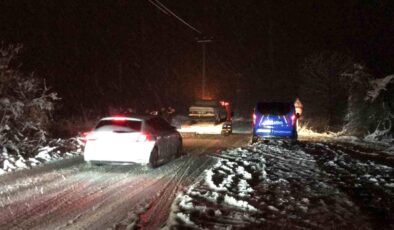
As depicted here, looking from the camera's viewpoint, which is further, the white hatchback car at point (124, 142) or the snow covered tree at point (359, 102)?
the snow covered tree at point (359, 102)

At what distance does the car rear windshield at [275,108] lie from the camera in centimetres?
2331

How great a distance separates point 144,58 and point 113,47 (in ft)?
31.7

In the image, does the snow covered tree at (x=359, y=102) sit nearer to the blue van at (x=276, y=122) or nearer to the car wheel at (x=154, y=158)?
the blue van at (x=276, y=122)

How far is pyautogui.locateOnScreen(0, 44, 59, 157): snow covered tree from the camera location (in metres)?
18.3

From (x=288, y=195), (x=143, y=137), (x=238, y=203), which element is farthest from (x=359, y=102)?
(x=238, y=203)

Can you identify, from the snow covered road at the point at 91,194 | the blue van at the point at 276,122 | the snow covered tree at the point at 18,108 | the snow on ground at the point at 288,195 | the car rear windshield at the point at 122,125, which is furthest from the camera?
the blue van at the point at 276,122

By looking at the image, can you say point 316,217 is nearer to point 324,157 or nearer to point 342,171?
point 342,171

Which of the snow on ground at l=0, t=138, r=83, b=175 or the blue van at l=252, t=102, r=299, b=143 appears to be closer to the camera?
the snow on ground at l=0, t=138, r=83, b=175

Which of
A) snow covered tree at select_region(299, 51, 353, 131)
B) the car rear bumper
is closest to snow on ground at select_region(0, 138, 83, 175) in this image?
the car rear bumper

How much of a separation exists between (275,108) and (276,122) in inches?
24.4

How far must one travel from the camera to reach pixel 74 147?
20094mm

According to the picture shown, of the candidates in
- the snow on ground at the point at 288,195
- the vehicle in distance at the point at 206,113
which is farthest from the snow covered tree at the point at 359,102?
the snow on ground at the point at 288,195

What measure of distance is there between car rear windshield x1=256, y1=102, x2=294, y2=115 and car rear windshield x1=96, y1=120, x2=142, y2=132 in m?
9.24

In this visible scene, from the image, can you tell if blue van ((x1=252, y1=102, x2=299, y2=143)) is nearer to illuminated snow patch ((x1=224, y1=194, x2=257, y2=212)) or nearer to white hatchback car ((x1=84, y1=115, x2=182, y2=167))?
white hatchback car ((x1=84, y1=115, x2=182, y2=167))
